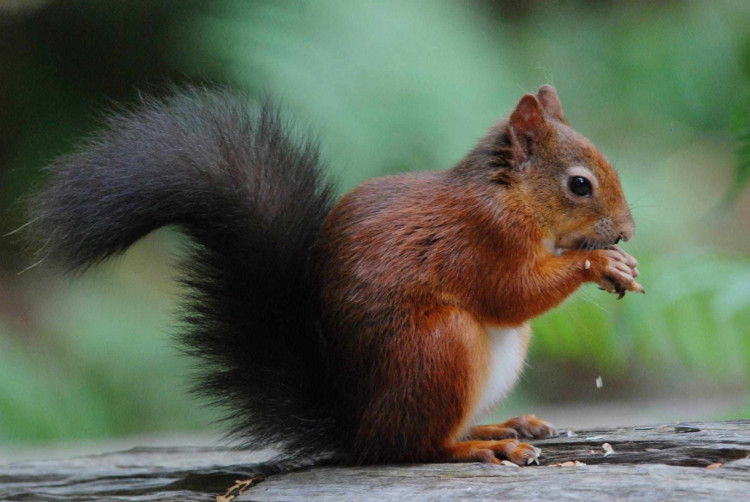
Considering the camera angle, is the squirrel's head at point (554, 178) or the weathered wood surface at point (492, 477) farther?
the squirrel's head at point (554, 178)

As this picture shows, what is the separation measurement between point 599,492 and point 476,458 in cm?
36

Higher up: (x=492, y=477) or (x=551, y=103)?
(x=551, y=103)

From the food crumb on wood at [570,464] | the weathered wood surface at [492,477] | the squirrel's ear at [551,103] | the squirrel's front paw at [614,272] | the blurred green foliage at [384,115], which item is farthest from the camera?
the blurred green foliage at [384,115]

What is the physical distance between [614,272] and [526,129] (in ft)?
1.24

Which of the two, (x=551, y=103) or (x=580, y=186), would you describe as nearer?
(x=580, y=186)

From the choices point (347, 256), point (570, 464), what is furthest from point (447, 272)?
point (570, 464)

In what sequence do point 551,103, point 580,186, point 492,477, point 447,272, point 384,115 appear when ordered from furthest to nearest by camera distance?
1. point 384,115
2. point 551,103
3. point 580,186
4. point 447,272
5. point 492,477

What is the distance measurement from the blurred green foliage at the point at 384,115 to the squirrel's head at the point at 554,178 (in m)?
0.78

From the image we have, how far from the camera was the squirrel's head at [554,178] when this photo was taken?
76.4 inches

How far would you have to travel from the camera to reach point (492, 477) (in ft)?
5.49

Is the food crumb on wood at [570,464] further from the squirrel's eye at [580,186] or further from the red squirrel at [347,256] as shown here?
the squirrel's eye at [580,186]

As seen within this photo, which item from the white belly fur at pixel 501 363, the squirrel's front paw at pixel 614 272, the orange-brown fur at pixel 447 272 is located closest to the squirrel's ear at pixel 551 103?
the orange-brown fur at pixel 447 272

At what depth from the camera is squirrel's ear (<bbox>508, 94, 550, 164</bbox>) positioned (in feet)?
6.40

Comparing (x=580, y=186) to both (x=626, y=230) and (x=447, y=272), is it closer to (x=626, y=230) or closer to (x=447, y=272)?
(x=626, y=230)
